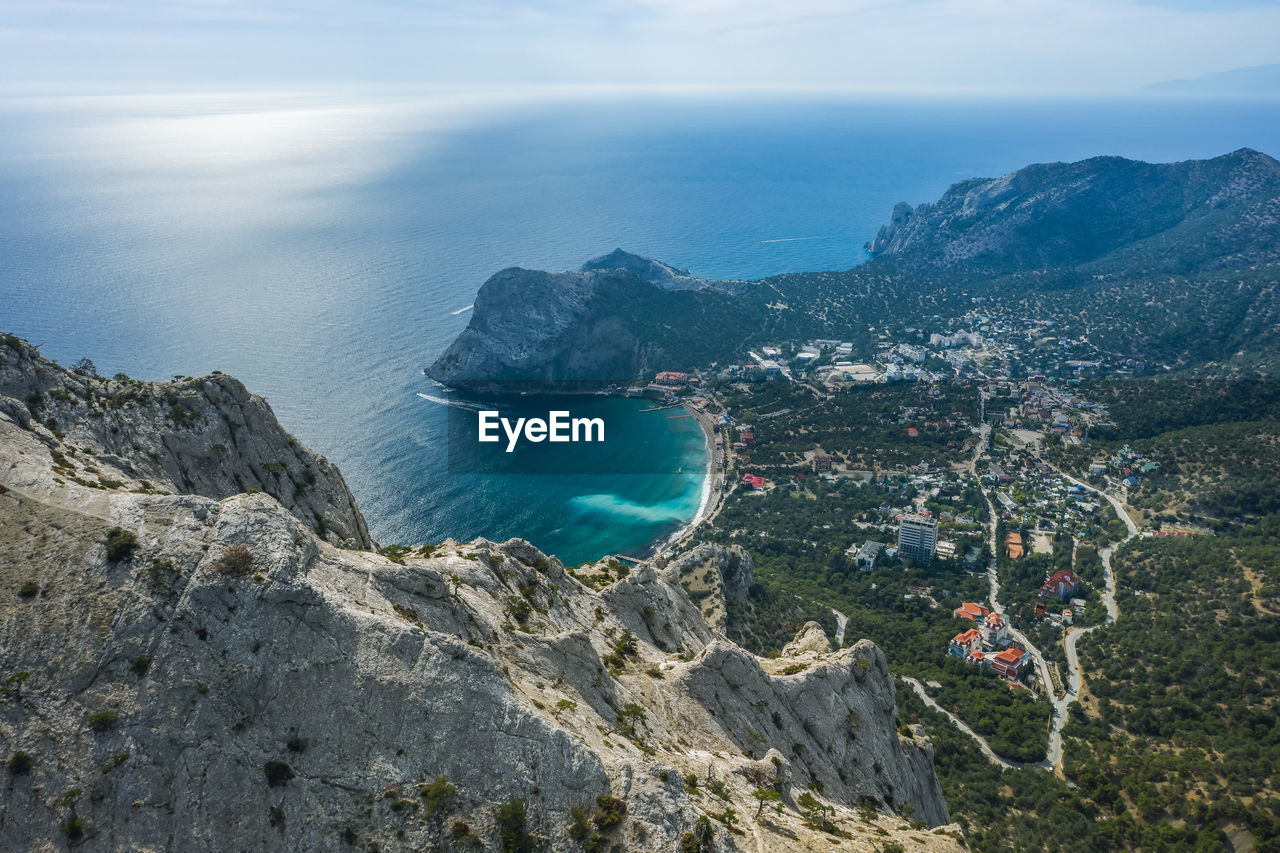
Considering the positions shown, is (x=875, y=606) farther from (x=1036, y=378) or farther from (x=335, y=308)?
(x=335, y=308)

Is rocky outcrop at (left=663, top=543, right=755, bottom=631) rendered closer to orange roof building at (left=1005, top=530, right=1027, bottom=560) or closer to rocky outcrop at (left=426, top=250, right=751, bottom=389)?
orange roof building at (left=1005, top=530, right=1027, bottom=560)

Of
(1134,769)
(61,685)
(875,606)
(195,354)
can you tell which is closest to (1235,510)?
(875,606)

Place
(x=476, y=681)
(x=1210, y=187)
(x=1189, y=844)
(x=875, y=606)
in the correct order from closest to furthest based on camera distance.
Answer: (x=476, y=681) < (x=1189, y=844) < (x=875, y=606) < (x=1210, y=187)

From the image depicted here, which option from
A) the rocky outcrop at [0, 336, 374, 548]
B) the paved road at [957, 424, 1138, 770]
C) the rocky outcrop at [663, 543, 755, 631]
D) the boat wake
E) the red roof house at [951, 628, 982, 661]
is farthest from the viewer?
the boat wake

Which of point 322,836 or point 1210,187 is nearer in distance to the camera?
point 322,836

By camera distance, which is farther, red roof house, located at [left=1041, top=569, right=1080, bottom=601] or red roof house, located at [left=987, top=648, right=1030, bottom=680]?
red roof house, located at [left=1041, top=569, right=1080, bottom=601]

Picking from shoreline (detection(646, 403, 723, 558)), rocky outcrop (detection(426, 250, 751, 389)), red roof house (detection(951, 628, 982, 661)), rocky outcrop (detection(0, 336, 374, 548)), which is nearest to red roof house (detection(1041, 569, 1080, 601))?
red roof house (detection(951, 628, 982, 661))

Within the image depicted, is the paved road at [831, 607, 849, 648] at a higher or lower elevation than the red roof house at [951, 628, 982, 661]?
lower
